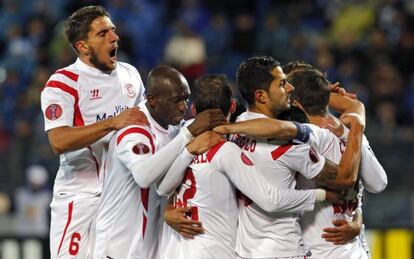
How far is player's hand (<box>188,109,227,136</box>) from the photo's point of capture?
6008 millimetres

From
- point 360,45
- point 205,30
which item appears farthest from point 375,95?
point 205,30

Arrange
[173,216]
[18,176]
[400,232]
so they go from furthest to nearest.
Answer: [18,176] → [400,232] → [173,216]

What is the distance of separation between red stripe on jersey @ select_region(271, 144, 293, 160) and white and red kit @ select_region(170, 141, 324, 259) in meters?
0.13

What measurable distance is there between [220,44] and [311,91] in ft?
31.2

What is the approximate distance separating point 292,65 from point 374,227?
4541mm

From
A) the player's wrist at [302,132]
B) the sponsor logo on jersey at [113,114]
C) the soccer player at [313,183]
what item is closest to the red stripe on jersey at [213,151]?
the player's wrist at [302,132]

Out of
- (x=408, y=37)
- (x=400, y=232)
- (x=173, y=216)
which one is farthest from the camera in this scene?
(x=408, y=37)

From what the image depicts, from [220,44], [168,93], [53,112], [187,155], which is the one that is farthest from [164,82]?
[220,44]

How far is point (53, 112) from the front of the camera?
673cm

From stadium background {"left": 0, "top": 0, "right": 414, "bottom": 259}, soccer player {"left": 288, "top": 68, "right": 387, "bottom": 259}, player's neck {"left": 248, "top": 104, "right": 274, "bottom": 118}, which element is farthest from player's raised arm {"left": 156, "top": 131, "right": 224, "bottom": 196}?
stadium background {"left": 0, "top": 0, "right": 414, "bottom": 259}

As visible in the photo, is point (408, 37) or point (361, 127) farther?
point (408, 37)

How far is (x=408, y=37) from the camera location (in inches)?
586

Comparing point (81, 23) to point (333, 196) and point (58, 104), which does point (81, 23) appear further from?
point (333, 196)

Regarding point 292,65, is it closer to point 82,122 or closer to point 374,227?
point 82,122
